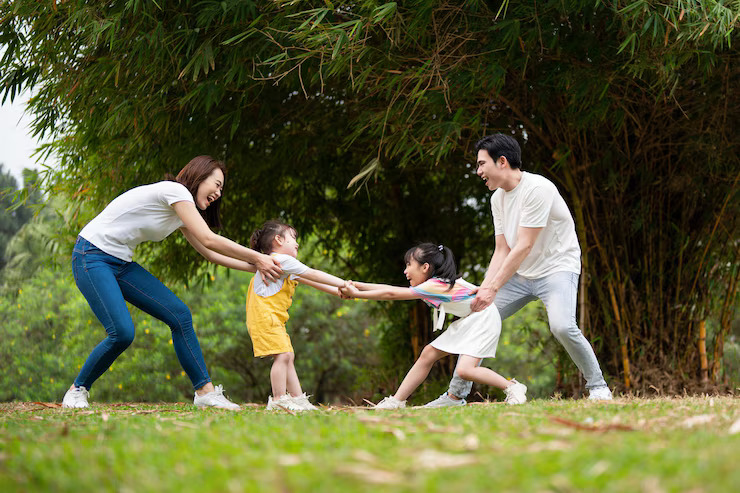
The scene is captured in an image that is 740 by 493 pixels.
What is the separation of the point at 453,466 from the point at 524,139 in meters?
3.92

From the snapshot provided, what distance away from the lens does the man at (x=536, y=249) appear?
345 centimetres

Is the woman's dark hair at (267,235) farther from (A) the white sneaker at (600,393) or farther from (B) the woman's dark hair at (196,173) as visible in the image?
(A) the white sneaker at (600,393)

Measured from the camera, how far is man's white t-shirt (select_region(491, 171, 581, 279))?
11.3ft

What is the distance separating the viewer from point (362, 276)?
688 cm

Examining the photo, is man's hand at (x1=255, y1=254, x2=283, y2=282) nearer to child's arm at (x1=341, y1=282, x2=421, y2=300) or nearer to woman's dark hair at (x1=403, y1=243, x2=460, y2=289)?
child's arm at (x1=341, y1=282, x2=421, y2=300)

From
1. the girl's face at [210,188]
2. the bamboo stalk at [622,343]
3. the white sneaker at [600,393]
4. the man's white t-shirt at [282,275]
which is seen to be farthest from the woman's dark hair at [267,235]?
the bamboo stalk at [622,343]

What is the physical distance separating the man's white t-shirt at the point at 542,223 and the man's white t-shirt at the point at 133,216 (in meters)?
1.60

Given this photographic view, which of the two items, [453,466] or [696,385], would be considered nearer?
[453,466]

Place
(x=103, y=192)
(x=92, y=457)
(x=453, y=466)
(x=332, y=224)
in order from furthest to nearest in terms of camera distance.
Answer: (x=332, y=224), (x=103, y=192), (x=92, y=457), (x=453, y=466)

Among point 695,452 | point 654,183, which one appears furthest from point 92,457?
point 654,183

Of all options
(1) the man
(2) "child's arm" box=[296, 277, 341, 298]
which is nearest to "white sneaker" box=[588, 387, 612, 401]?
(1) the man

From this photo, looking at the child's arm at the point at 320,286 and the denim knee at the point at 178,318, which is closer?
the denim knee at the point at 178,318

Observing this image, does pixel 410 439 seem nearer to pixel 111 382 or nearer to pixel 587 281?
pixel 587 281

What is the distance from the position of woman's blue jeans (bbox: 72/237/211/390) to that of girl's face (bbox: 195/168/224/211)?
47 centimetres
